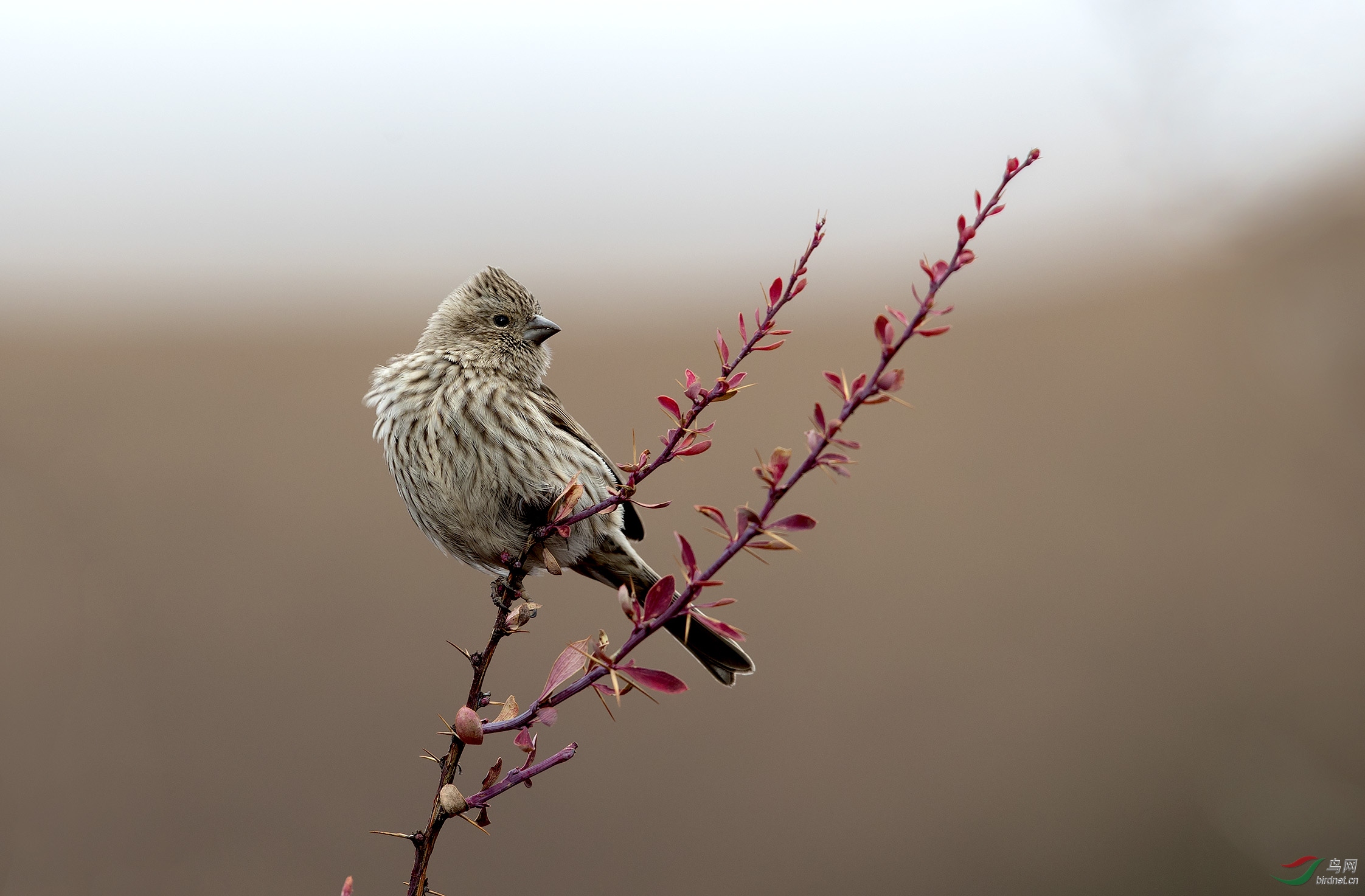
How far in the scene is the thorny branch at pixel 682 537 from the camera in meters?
1.41

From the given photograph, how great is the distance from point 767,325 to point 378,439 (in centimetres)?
211

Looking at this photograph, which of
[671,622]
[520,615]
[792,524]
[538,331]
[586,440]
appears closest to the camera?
[792,524]

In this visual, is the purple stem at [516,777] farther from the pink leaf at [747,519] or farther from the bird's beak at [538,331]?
the bird's beak at [538,331]

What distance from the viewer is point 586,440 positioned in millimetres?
3746

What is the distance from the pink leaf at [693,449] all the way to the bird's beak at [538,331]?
214 centimetres

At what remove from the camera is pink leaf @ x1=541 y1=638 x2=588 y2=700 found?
175 centimetres

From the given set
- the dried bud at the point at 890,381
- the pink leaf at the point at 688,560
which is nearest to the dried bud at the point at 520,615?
the pink leaf at the point at 688,560

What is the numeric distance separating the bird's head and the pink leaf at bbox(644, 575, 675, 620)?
232 centimetres

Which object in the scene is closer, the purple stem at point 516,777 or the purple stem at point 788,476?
the purple stem at point 788,476

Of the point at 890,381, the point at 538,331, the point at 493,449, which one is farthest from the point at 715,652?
the point at 890,381

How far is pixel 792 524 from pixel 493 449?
2.00 meters

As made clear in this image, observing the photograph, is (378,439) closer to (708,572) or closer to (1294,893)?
(708,572)

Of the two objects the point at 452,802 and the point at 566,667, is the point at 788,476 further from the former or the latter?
the point at 452,802

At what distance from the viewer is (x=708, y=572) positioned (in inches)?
58.1
